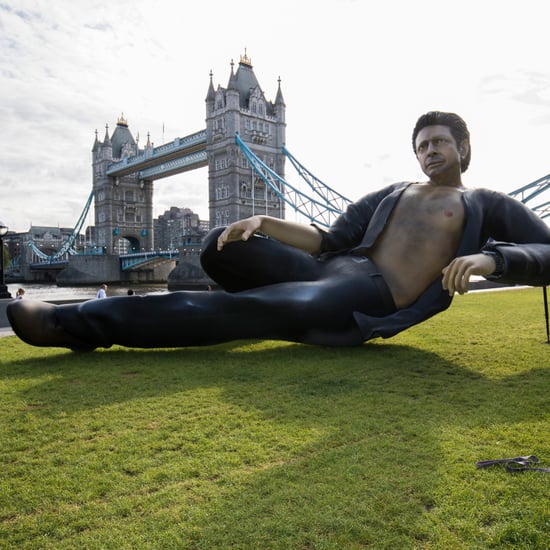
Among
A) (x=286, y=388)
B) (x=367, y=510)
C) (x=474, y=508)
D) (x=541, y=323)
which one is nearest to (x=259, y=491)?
(x=367, y=510)

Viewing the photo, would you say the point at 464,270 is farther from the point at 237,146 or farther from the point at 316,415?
the point at 237,146

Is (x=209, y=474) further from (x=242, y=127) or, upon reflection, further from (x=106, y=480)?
(x=242, y=127)

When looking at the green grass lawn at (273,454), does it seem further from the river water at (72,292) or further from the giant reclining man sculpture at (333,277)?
the river water at (72,292)

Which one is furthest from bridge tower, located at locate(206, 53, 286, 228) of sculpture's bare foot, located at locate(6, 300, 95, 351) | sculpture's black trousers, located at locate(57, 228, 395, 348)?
sculpture's bare foot, located at locate(6, 300, 95, 351)

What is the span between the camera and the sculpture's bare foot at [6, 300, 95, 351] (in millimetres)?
4375

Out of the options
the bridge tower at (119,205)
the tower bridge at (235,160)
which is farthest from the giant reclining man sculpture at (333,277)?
the bridge tower at (119,205)

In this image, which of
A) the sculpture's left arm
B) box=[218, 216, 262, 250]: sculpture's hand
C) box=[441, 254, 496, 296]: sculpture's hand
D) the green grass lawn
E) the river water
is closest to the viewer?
the green grass lawn

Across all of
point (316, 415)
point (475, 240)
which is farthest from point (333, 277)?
point (316, 415)

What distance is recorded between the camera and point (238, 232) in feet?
15.6

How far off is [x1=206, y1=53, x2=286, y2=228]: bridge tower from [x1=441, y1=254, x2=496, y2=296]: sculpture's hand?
4513 centimetres

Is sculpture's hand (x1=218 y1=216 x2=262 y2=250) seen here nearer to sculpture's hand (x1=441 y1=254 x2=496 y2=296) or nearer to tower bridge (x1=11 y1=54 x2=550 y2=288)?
sculpture's hand (x1=441 y1=254 x2=496 y2=296)

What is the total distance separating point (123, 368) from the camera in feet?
14.3

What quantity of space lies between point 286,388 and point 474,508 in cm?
188

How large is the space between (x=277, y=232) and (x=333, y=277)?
76cm
